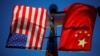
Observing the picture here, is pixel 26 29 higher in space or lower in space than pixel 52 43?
higher

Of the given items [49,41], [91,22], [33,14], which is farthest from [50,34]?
[91,22]

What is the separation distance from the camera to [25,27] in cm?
298

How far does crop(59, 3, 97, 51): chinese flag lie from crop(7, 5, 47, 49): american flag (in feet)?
0.98

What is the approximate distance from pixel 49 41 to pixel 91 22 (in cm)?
81

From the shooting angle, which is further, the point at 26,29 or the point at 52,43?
the point at 52,43

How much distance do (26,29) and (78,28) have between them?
660 mm

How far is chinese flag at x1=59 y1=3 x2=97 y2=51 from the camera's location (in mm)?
2852

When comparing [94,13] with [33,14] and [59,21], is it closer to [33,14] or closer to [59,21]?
[59,21]

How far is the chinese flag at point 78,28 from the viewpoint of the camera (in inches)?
112

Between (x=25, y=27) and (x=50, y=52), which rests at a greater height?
(x=25, y=27)

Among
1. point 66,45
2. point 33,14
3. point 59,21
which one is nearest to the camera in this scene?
point 66,45

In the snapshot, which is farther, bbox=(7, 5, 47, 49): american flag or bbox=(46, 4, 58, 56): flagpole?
bbox=(46, 4, 58, 56): flagpole

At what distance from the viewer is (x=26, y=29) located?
2.97 metres

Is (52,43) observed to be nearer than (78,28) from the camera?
No
